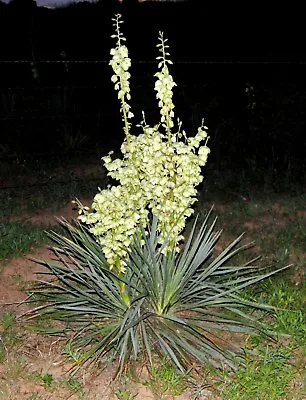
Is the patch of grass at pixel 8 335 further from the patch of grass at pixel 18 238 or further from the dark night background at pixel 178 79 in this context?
the dark night background at pixel 178 79

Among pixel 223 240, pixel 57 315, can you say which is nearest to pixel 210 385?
pixel 57 315

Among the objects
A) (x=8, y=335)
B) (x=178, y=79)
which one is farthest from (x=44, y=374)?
(x=178, y=79)

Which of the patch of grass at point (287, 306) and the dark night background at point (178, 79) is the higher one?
the dark night background at point (178, 79)

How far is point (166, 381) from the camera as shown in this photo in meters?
3.48

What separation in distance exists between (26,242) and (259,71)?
A: 4.70 m

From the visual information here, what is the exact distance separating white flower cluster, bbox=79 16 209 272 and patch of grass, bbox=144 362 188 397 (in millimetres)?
677

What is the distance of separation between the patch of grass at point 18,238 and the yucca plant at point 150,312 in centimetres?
135

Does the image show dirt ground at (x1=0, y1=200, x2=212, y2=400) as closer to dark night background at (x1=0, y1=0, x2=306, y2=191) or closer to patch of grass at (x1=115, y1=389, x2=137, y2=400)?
patch of grass at (x1=115, y1=389, x2=137, y2=400)

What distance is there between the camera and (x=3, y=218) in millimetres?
6578

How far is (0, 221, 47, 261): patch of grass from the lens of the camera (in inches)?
212

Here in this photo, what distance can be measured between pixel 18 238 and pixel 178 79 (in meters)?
4.38

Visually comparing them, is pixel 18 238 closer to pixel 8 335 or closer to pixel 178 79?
pixel 8 335

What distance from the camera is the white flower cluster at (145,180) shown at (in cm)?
353

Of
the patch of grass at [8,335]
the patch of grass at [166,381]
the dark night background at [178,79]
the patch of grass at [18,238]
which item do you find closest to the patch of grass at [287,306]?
the patch of grass at [166,381]
